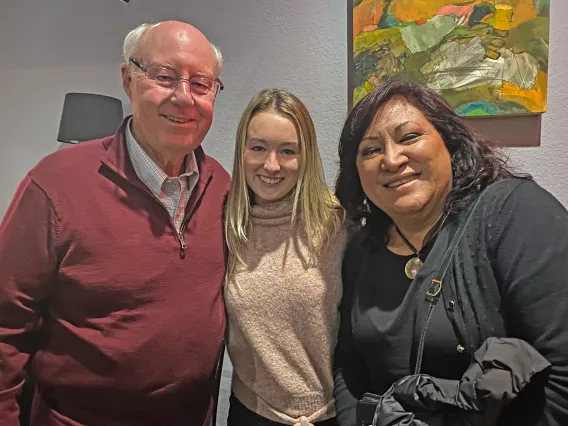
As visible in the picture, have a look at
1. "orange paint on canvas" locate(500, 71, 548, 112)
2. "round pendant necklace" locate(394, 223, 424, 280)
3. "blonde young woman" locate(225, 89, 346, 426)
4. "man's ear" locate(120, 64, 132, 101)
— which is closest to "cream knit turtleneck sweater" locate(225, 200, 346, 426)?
"blonde young woman" locate(225, 89, 346, 426)

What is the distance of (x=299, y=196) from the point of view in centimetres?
147

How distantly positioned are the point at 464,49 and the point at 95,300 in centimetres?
149

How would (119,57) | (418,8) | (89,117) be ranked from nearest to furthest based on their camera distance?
(418,8), (89,117), (119,57)

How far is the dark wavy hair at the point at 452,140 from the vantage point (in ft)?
3.74

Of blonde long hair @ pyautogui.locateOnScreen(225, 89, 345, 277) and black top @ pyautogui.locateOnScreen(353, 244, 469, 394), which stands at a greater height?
blonde long hair @ pyautogui.locateOnScreen(225, 89, 345, 277)

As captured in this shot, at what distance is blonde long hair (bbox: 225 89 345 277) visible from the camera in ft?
4.73

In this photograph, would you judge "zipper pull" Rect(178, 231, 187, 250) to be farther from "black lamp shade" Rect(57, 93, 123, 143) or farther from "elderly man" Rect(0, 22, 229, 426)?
"black lamp shade" Rect(57, 93, 123, 143)

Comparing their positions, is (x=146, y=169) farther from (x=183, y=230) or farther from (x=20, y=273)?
(x=20, y=273)

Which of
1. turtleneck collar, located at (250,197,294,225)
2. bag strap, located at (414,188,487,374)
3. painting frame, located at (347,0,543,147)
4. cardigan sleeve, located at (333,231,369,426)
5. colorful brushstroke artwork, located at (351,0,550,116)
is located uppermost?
colorful brushstroke artwork, located at (351,0,550,116)

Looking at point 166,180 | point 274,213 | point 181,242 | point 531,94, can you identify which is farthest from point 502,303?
point 531,94

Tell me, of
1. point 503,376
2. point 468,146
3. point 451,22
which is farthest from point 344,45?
point 503,376

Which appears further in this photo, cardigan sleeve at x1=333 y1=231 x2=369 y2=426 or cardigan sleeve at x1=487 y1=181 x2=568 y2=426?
cardigan sleeve at x1=333 y1=231 x2=369 y2=426

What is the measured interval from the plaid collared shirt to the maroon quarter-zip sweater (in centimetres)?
3

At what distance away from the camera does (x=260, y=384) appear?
4.62ft
